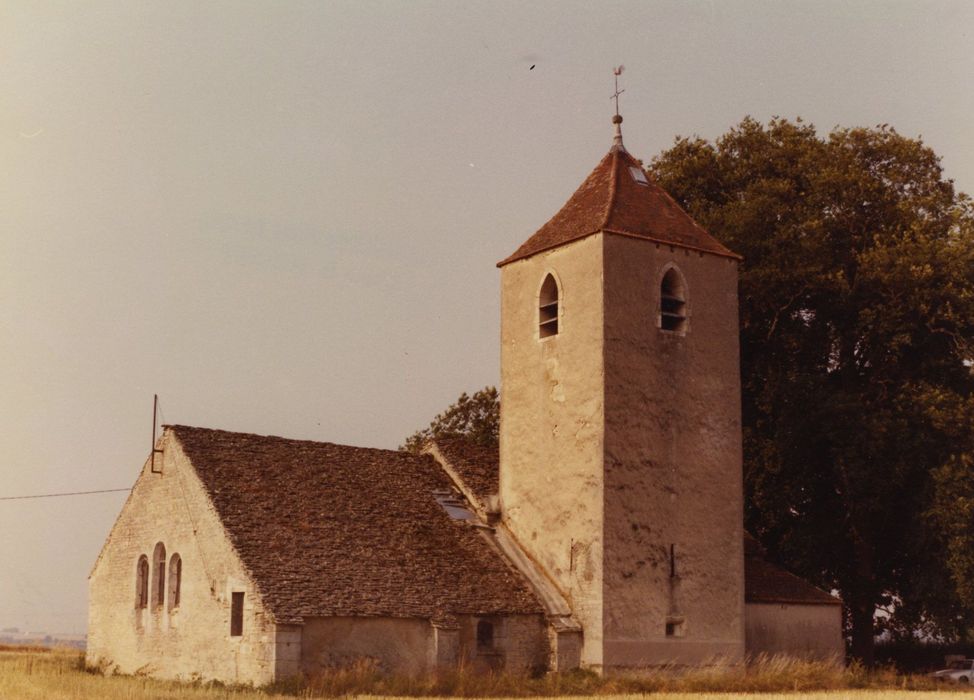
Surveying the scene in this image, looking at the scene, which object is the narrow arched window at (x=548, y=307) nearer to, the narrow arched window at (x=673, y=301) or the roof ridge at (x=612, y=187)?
the roof ridge at (x=612, y=187)

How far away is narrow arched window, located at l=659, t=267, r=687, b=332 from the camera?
31609 mm

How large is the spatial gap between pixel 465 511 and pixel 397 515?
2.22 metres

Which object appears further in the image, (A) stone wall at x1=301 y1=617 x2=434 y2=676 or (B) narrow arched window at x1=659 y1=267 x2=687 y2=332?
(B) narrow arched window at x1=659 y1=267 x2=687 y2=332

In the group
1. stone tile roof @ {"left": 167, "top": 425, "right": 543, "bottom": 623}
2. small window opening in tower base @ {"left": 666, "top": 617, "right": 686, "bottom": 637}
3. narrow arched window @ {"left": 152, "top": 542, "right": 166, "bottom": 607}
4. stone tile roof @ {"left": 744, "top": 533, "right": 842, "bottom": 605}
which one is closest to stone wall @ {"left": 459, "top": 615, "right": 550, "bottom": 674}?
stone tile roof @ {"left": 167, "top": 425, "right": 543, "bottom": 623}

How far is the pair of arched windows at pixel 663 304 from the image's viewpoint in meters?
31.6

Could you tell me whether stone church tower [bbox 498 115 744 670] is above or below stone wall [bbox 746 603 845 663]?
above

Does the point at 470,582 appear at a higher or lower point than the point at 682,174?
lower

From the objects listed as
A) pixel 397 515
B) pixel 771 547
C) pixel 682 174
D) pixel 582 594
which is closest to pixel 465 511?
pixel 397 515

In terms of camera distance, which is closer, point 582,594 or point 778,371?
point 582,594

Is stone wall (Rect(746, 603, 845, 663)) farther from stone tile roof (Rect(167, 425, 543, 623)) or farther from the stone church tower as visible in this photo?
stone tile roof (Rect(167, 425, 543, 623))

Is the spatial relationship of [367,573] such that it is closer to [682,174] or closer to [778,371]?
[778,371]

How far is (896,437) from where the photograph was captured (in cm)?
3516

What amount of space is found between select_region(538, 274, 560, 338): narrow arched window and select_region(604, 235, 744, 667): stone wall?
2.25m

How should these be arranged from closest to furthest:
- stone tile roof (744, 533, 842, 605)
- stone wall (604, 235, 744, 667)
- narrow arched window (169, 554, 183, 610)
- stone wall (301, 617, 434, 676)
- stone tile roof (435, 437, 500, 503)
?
stone wall (301, 617, 434, 676) → stone wall (604, 235, 744, 667) → narrow arched window (169, 554, 183, 610) → stone tile roof (744, 533, 842, 605) → stone tile roof (435, 437, 500, 503)
